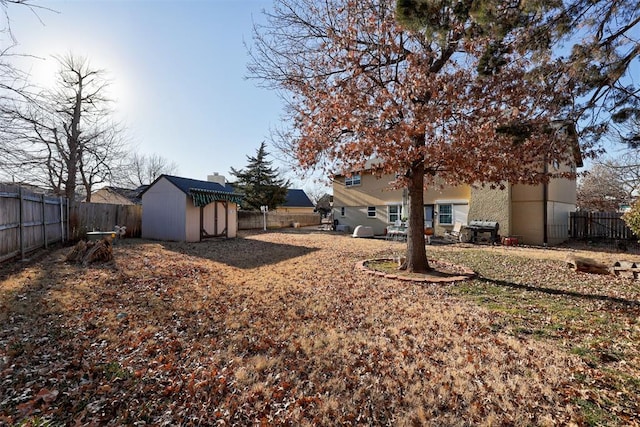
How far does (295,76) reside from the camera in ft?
23.7

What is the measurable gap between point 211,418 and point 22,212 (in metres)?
9.45

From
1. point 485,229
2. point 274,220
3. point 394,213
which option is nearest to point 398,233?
point 394,213

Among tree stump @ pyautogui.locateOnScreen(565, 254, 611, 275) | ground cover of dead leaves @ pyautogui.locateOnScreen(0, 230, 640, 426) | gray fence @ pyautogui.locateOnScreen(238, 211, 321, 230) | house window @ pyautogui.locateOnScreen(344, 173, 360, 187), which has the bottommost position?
ground cover of dead leaves @ pyautogui.locateOnScreen(0, 230, 640, 426)

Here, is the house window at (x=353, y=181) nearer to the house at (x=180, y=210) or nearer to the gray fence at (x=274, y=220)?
the gray fence at (x=274, y=220)

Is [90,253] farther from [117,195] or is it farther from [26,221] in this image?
[117,195]

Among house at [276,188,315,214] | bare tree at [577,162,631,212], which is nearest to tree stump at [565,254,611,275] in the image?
bare tree at [577,162,631,212]

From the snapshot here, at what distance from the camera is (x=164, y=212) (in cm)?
1529

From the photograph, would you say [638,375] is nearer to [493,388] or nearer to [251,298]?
[493,388]

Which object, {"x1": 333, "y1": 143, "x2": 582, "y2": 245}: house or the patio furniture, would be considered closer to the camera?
{"x1": 333, "y1": 143, "x2": 582, "y2": 245}: house

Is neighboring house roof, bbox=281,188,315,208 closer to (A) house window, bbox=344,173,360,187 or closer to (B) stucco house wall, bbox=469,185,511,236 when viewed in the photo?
(A) house window, bbox=344,173,360,187

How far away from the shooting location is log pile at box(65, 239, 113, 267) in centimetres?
785

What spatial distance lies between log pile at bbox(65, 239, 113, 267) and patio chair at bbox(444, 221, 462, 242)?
15.1 meters

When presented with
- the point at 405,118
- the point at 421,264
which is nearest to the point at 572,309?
the point at 421,264

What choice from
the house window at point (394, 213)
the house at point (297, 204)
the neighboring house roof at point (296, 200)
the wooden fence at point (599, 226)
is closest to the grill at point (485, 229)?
the house window at point (394, 213)
